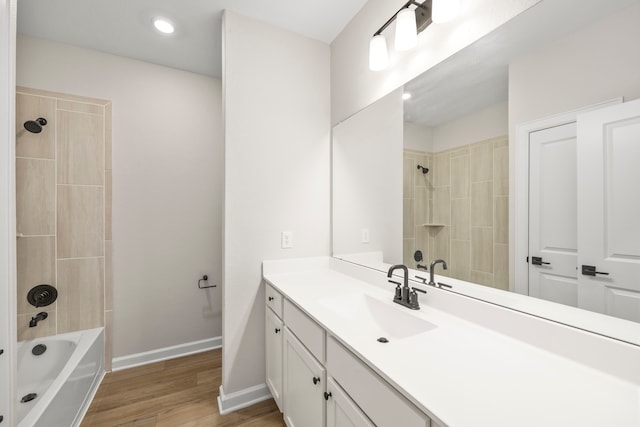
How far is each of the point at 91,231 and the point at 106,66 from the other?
1.36 meters

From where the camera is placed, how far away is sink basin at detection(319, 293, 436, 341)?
1079mm

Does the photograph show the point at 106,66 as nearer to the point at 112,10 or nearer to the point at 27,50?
the point at 27,50

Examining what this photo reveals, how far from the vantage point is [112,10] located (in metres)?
1.72

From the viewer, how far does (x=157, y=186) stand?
7.68ft

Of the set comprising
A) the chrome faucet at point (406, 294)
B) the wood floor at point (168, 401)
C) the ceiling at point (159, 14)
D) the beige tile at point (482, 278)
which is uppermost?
the ceiling at point (159, 14)

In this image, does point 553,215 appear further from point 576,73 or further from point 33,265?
point 33,265

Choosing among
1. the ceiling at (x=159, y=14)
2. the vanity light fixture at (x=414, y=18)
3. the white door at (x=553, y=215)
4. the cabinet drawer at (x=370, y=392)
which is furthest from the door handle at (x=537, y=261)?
the ceiling at (x=159, y=14)

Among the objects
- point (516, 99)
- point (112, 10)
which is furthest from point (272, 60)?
point (516, 99)

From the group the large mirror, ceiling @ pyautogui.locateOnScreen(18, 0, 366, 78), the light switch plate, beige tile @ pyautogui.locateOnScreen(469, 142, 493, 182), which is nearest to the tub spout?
the light switch plate

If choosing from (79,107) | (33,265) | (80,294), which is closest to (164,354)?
(80,294)

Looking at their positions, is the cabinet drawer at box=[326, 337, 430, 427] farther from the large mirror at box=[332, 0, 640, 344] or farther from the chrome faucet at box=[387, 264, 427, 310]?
the large mirror at box=[332, 0, 640, 344]

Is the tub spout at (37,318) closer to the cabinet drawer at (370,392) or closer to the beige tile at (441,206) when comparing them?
the cabinet drawer at (370,392)

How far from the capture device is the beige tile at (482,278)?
106 cm

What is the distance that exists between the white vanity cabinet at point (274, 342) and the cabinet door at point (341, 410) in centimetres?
53
